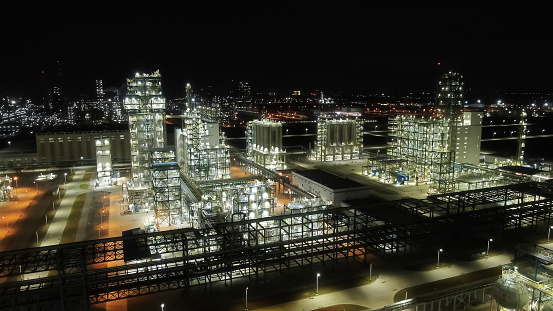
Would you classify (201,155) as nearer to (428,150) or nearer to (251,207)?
(251,207)

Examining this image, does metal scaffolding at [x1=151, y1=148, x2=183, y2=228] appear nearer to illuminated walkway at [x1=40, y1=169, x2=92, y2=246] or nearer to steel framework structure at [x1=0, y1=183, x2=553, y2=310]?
illuminated walkway at [x1=40, y1=169, x2=92, y2=246]

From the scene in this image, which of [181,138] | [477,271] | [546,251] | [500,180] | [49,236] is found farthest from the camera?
[181,138]

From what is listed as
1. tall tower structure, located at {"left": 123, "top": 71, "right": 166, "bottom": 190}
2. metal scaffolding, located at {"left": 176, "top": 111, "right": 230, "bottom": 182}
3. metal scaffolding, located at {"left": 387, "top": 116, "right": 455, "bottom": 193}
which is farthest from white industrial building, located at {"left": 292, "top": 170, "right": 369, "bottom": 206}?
tall tower structure, located at {"left": 123, "top": 71, "right": 166, "bottom": 190}

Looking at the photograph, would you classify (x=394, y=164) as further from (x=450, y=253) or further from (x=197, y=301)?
(x=197, y=301)

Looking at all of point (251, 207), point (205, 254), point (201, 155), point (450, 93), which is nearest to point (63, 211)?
point (201, 155)

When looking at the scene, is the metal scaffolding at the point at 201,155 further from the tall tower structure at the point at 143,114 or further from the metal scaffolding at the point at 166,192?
the metal scaffolding at the point at 166,192

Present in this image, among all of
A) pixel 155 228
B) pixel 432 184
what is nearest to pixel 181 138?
pixel 155 228

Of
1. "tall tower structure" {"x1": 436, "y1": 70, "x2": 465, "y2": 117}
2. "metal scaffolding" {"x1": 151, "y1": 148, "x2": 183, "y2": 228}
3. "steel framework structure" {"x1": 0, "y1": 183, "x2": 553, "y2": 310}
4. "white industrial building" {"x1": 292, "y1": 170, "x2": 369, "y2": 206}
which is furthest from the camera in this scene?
"tall tower structure" {"x1": 436, "y1": 70, "x2": 465, "y2": 117}
